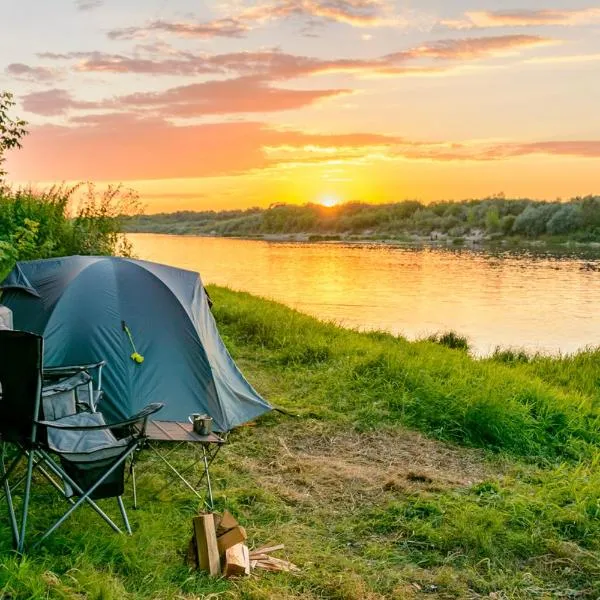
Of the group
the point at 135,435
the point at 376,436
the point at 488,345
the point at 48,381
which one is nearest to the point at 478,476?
the point at 376,436

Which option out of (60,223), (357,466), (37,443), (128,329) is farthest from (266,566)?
(60,223)

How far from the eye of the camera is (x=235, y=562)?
3545mm

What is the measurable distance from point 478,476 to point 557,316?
1877 cm

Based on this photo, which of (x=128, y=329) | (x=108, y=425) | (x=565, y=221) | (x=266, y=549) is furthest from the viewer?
(x=565, y=221)

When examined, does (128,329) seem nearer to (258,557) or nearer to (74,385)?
(74,385)

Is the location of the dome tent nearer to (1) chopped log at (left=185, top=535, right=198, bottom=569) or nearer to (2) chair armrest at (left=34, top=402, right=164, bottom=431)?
(2) chair armrest at (left=34, top=402, right=164, bottom=431)

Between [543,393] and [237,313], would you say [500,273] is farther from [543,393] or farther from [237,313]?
[543,393]

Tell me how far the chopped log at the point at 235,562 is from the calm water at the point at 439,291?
402 inches

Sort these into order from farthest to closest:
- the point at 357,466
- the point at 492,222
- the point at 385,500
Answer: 1. the point at 492,222
2. the point at 357,466
3. the point at 385,500

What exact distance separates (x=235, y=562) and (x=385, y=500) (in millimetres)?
1565

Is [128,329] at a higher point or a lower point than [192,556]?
higher

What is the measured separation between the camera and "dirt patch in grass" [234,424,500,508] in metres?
4.96

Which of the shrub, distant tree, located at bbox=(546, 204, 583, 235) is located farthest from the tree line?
the shrub

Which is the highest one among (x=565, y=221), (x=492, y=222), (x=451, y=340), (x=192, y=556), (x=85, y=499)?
(x=492, y=222)
